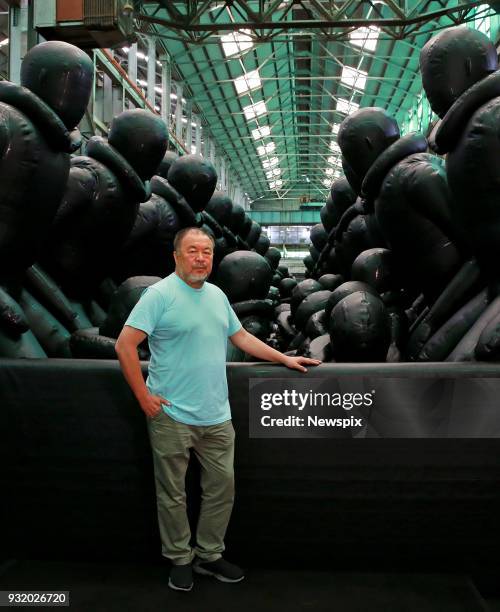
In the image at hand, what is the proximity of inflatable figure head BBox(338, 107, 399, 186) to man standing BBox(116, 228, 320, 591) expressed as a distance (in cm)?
178

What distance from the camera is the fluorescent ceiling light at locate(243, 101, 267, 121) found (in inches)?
657

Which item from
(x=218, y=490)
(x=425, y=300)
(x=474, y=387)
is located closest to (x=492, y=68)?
(x=425, y=300)

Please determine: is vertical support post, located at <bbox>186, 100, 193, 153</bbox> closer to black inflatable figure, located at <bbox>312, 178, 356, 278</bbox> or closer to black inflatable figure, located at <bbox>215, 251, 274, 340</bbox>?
black inflatable figure, located at <bbox>312, 178, 356, 278</bbox>

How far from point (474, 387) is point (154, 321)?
907 millimetres

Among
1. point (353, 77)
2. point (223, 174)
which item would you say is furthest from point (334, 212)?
point (223, 174)

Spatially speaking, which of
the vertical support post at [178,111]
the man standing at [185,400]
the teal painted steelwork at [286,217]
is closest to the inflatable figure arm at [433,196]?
the man standing at [185,400]

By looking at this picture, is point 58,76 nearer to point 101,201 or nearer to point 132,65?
point 101,201

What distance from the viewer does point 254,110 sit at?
56.2 ft

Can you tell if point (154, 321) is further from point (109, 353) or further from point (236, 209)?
point (236, 209)

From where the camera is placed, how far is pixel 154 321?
1.68 m

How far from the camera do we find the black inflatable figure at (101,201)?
3035 mm

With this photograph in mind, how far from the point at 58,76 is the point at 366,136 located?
1555 mm

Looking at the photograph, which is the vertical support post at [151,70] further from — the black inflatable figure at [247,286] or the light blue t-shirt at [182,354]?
the light blue t-shirt at [182,354]

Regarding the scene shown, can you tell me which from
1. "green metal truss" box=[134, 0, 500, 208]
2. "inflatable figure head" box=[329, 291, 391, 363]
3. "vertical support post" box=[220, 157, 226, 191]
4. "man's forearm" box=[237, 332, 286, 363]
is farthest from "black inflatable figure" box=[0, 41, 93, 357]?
"vertical support post" box=[220, 157, 226, 191]
